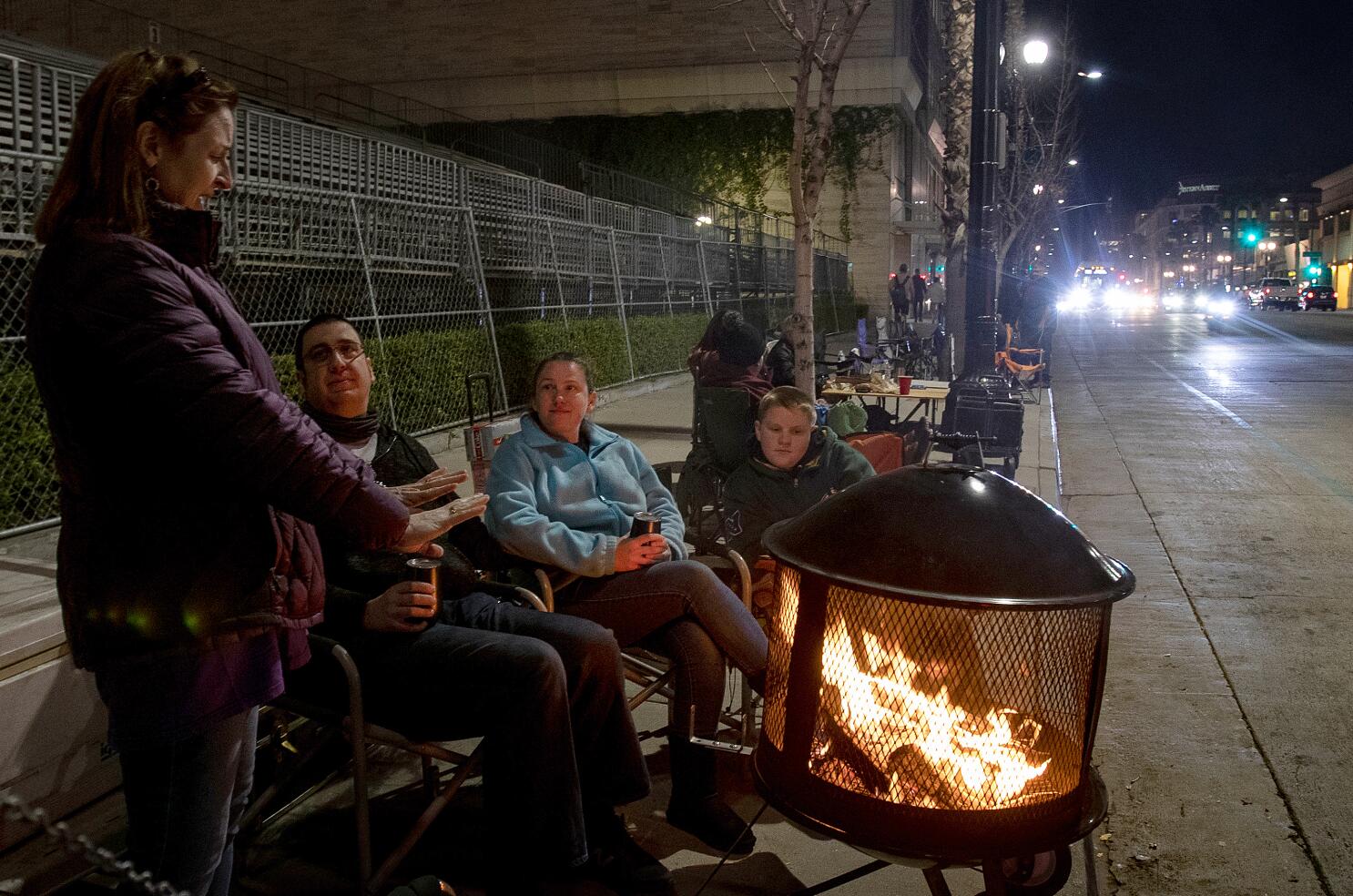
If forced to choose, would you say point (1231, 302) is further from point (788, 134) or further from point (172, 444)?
point (172, 444)

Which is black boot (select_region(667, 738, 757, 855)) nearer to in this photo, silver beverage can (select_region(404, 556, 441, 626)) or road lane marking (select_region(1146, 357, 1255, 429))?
silver beverage can (select_region(404, 556, 441, 626))

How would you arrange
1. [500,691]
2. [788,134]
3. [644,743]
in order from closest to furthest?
[500,691], [644,743], [788,134]

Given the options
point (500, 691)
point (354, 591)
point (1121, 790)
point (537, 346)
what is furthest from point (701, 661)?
point (537, 346)

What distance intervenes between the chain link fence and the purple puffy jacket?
3006 mm

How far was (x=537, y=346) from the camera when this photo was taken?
502 inches

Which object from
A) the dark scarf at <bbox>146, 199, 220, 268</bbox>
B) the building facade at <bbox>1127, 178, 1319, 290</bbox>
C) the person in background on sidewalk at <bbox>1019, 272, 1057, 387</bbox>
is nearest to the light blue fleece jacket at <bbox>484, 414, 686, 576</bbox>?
the dark scarf at <bbox>146, 199, 220, 268</bbox>

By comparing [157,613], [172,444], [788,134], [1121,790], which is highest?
[788,134]

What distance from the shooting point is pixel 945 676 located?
2.45 m

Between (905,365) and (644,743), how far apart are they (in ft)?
40.1

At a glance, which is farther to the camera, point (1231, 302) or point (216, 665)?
point (1231, 302)

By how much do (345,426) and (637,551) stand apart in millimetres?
995

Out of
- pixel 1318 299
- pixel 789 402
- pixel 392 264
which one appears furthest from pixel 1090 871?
pixel 1318 299

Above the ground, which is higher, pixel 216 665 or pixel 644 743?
pixel 216 665

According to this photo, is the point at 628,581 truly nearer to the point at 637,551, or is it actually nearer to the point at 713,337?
the point at 637,551
